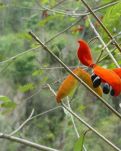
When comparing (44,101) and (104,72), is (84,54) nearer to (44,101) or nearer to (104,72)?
(104,72)

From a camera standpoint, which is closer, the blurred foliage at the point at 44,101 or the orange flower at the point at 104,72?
the orange flower at the point at 104,72

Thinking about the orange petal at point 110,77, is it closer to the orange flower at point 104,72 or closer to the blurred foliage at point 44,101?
the orange flower at point 104,72

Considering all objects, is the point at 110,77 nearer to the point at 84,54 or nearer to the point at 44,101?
the point at 84,54

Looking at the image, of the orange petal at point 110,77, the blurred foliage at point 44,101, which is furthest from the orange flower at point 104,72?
the blurred foliage at point 44,101

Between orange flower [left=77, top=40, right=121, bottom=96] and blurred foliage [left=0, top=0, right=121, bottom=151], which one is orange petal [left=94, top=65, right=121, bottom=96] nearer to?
orange flower [left=77, top=40, right=121, bottom=96]

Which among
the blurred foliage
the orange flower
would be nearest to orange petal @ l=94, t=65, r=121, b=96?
the orange flower

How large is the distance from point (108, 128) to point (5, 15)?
20.5ft

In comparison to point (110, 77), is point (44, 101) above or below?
below

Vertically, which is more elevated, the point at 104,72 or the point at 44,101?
the point at 104,72

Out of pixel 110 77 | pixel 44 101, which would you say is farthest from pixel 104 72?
pixel 44 101

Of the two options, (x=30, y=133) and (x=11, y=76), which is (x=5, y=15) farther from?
(x=30, y=133)

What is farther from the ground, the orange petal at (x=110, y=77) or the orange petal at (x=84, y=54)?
the orange petal at (x=84, y=54)

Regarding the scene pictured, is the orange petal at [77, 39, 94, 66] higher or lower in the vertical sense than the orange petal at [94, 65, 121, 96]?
higher

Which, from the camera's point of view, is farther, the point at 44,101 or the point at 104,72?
the point at 44,101
